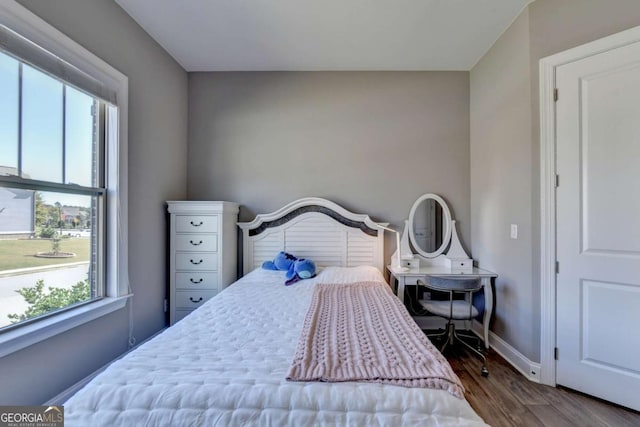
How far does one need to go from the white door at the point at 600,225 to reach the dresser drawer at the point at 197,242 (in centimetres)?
275

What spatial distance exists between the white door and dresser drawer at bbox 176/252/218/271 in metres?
2.74

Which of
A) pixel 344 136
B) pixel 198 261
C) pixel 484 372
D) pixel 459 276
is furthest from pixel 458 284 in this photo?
pixel 198 261

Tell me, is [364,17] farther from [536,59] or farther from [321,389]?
[321,389]

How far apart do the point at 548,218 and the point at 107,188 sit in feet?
10.4

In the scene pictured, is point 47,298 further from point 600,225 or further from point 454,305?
point 600,225

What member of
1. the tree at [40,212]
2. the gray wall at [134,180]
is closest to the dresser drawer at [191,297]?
the gray wall at [134,180]

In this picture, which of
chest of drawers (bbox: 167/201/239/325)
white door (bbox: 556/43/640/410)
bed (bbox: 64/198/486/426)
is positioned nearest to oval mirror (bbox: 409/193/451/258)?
white door (bbox: 556/43/640/410)

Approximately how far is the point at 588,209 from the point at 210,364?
7.83ft

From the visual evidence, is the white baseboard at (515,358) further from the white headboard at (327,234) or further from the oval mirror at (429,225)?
the white headboard at (327,234)

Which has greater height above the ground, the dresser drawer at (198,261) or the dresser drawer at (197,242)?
the dresser drawer at (197,242)

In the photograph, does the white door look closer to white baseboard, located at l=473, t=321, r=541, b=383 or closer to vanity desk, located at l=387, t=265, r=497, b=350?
white baseboard, located at l=473, t=321, r=541, b=383

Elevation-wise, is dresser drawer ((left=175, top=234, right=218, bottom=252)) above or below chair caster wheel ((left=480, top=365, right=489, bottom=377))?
above

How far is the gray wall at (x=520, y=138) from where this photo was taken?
1833 millimetres

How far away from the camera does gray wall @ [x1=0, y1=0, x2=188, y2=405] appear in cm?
150
